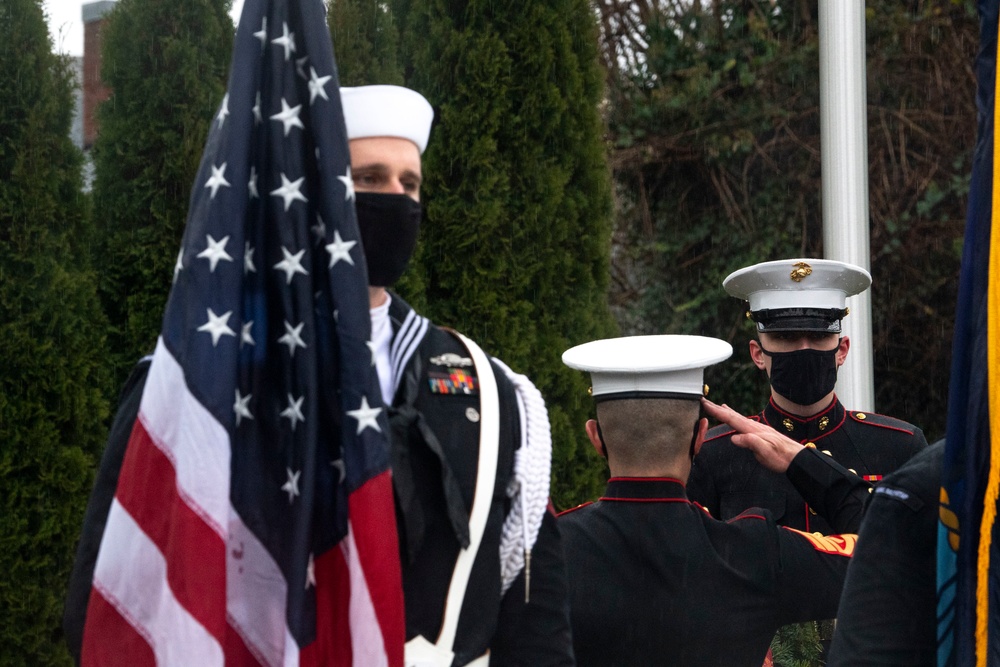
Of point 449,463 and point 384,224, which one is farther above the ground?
point 384,224

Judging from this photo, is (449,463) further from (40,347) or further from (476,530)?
(40,347)

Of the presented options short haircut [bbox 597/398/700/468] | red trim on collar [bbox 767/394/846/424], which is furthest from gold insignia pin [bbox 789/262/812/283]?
short haircut [bbox 597/398/700/468]

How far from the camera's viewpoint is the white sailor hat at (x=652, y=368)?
2.77 m

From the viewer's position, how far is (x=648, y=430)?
9.00 ft

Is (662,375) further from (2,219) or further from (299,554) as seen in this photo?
(2,219)

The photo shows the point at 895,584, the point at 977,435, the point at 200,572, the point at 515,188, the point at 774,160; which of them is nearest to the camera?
the point at 977,435

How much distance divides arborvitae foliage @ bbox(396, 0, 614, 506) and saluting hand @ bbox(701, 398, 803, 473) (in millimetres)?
2418

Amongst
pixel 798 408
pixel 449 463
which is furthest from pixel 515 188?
pixel 449 463

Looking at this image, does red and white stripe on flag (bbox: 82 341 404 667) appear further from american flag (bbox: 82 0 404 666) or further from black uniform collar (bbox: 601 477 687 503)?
black uniform collar (bbox: 601 477 687 503)

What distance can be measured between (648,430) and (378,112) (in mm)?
1010

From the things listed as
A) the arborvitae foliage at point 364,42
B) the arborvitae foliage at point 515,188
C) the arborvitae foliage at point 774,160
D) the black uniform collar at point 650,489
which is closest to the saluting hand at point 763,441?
the black uniform collar at point 650,489

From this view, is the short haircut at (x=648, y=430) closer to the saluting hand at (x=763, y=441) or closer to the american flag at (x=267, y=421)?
the saluting hand at (x=763, y=441)

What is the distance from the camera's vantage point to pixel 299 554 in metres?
1.79

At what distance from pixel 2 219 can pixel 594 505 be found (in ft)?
11.0
